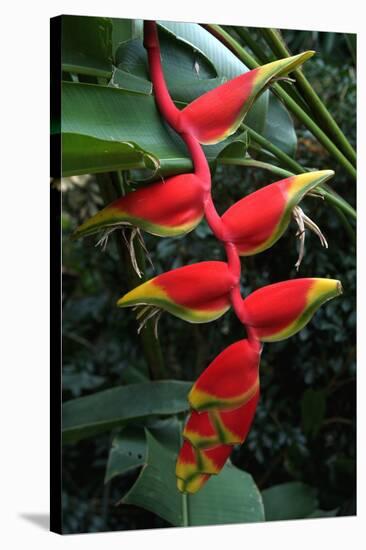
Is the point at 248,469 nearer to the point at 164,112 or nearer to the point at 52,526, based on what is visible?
the point at 52,526

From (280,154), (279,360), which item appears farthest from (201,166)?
(279,360)

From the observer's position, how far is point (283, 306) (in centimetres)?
172

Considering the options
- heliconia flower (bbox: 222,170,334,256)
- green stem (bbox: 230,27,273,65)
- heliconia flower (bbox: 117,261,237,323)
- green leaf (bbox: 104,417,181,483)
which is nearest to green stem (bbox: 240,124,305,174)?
green stem (bbox: 230,27,273,65)

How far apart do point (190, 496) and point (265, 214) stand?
56cm

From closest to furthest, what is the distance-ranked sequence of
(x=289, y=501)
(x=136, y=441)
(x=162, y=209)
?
1. (x=162, y=209)
2. (x=136, y=441)
3. (x=289, y=501)

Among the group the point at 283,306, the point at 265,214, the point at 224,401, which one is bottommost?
the point at 224,401

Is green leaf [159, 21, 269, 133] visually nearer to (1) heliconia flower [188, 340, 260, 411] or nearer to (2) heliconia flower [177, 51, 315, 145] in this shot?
(2) heliconia flower [177, 51, 315, 145]

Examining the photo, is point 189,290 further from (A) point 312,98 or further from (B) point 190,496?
(A) point 312,98

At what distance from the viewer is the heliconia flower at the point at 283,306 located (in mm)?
1713

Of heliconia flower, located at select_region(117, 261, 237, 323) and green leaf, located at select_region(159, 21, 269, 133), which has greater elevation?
green leaf, located at select_region(159, 21, 269, 133)

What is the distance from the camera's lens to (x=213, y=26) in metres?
1.95

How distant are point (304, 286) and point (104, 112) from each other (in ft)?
1.34

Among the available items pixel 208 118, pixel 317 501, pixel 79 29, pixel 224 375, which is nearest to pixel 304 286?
pixel 224 375

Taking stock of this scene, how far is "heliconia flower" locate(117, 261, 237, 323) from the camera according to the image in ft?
5.50
